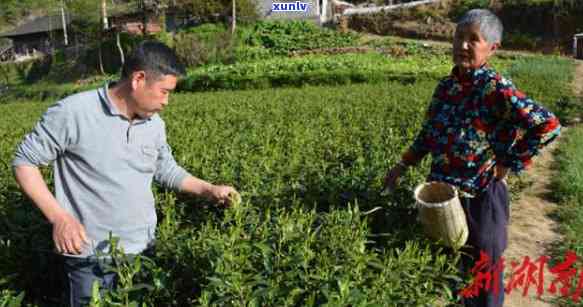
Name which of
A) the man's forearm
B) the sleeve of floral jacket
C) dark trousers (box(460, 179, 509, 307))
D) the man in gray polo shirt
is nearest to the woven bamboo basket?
dark trousers (box(460, 179, 509, 307))

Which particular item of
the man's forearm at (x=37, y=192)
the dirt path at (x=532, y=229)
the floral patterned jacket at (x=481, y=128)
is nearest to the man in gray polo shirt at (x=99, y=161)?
the man's forearm at (x=37, y=192)

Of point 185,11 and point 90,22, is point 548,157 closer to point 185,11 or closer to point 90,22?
point 185,11

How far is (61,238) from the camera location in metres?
2.09

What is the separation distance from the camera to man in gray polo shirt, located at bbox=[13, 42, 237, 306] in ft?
7.04

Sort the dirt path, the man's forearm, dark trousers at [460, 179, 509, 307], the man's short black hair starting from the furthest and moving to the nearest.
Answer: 1. the dirt path
2. dark trousers at [460, 179, 509, 307]
3. the man's short black hair
4. the man's forearm

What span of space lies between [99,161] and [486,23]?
6.28 feet

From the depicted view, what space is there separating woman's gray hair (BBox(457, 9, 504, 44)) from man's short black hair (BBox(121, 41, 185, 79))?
4.56 feet

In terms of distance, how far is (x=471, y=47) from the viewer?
2420mm

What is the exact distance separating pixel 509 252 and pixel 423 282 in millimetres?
2466

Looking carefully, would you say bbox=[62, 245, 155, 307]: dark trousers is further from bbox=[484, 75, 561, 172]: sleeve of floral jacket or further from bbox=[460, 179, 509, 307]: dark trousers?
bbox=[484, 75, 561, 172]: sleeve of floral jacket

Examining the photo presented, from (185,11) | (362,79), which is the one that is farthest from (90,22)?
(362,79)

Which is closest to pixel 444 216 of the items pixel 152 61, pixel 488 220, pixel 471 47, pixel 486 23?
pixel 488 220

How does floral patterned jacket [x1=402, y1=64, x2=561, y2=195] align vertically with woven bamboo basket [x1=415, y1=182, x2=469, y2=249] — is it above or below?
above

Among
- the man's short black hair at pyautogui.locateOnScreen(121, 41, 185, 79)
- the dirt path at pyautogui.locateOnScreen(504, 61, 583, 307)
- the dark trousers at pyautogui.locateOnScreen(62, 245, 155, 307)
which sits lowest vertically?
the dirt path at pyautogui.locateOnScreen(504, 61, 583, 307)
